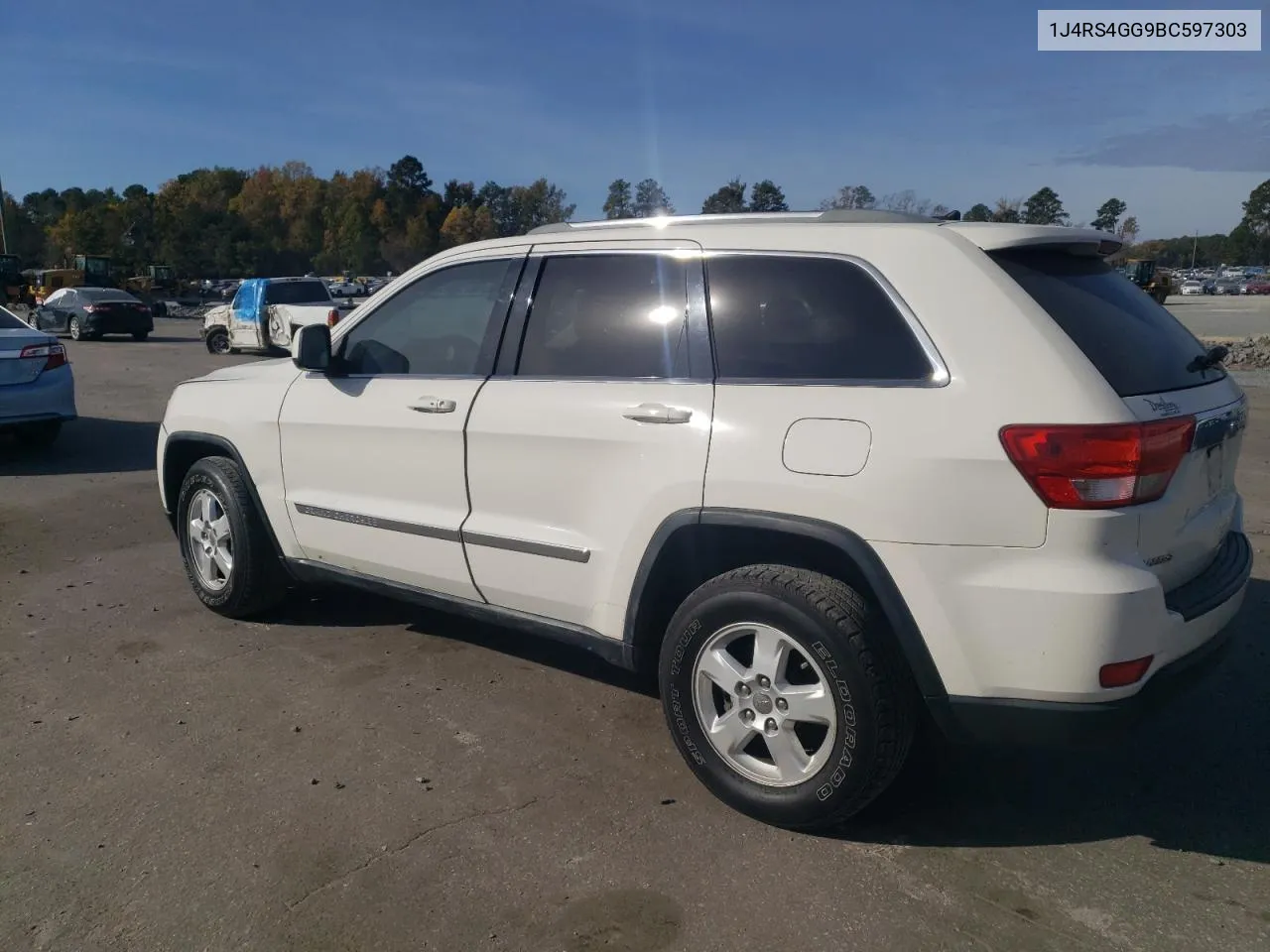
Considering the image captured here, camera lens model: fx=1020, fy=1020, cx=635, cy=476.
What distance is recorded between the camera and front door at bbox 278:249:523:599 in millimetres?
4043

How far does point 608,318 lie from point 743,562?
104 cm

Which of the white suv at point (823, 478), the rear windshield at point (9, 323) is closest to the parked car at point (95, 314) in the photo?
the rear windshield at point (9, 323)

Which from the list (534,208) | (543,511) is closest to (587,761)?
(543,511)

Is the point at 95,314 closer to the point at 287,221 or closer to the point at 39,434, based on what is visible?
the point at 39,434

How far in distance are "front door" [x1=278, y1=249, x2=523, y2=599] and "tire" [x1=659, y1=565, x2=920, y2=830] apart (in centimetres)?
113

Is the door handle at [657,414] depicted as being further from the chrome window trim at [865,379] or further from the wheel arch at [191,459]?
the wheel arch at [191,459]

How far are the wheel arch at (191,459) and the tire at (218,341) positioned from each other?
18.7 metres

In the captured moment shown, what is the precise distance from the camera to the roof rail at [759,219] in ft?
11.5

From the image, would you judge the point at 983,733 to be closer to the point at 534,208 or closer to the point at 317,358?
the point at 317,358

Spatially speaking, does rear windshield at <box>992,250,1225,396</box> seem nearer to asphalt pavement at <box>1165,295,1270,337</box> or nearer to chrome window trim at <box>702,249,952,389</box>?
chrome window trim at <box>702,249,952,389</box>

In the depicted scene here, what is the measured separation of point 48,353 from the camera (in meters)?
9.46

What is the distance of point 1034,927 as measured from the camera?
273cm

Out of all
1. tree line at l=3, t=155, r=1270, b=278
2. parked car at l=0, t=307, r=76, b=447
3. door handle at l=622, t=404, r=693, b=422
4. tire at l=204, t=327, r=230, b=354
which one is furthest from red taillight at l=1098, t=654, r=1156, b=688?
tree line at l=3, t=155, r=1270, b=278

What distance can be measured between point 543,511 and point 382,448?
0.92 m
